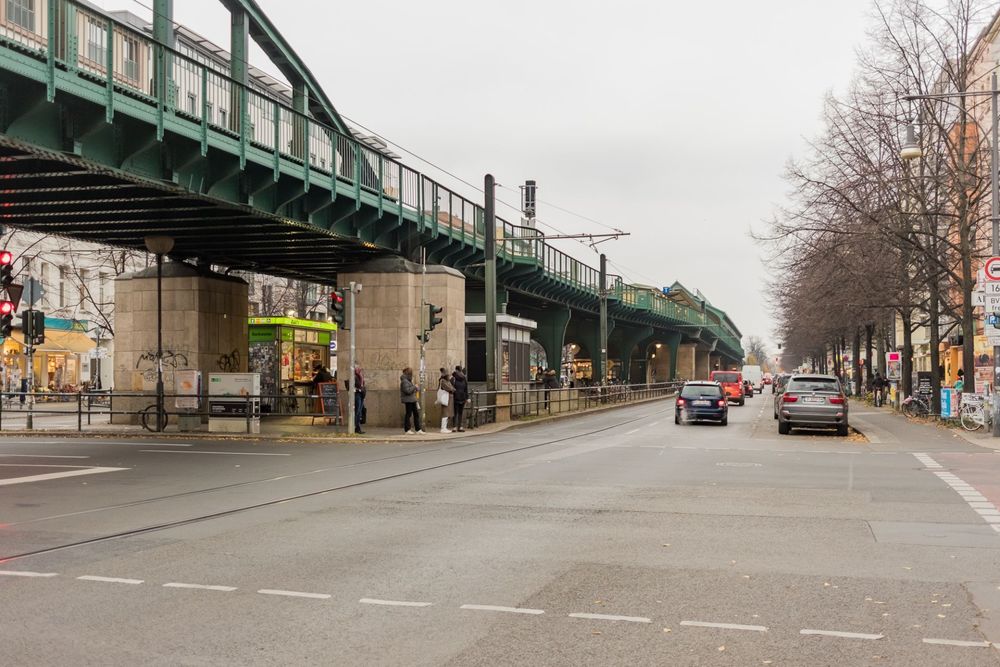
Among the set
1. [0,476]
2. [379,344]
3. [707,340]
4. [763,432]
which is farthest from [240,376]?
[707,340]

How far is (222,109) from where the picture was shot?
1897 centimetres

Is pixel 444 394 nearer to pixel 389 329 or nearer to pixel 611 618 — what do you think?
pixel 389 329

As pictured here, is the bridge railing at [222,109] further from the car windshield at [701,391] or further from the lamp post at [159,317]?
the car windshield at [701,391]

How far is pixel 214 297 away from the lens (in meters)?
29.5

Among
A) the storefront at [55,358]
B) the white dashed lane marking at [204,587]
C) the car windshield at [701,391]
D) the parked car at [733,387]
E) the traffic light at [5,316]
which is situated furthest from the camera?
the storefront at [55,358]

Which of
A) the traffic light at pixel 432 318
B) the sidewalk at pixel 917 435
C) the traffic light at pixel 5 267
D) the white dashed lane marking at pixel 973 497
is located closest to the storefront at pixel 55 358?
the traffic light at pixel 5 267

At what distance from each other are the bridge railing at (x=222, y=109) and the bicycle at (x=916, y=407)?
17936 millimetres

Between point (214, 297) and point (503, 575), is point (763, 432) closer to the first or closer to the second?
point (214, 297)

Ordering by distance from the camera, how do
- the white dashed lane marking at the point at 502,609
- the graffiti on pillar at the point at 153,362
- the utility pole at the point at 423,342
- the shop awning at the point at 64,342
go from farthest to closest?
the shop awning at the point at 64,342
the graffiti on pillar at the point at 153,362
the utility pole at the point at 423,342
the white dashed lane marking at the point at 502,609

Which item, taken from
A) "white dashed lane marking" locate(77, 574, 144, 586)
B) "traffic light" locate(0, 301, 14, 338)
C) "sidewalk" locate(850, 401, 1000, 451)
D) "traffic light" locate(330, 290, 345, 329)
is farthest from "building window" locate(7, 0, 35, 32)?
"sidewalk" locate(850, 401, 1000, 451)

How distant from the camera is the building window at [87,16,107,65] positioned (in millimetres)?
15359

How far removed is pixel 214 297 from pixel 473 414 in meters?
8.98

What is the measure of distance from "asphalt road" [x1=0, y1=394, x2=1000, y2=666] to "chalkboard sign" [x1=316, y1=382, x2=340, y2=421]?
403 inches

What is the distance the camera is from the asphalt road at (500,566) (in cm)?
550
